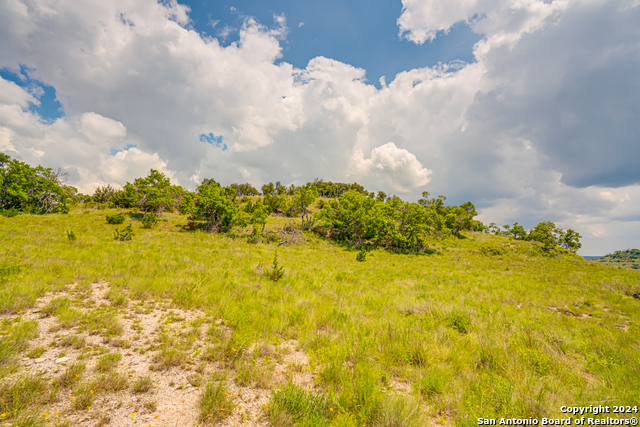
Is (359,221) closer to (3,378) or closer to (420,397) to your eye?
(420,397)

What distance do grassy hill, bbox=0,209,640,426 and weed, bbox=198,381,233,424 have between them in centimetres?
2

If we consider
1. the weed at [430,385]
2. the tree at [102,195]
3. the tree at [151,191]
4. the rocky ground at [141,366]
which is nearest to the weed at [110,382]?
the rocky ground at [141,366]

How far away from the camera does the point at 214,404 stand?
11.6 feet

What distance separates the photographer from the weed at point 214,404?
3372 millimetres

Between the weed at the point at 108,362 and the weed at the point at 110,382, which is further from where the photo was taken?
the weed at the point at 108,362

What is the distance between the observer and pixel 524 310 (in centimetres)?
1052

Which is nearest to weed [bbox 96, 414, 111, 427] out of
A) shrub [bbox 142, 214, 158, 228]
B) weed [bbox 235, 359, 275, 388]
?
weed [bbox 235, 359, 275, 388]

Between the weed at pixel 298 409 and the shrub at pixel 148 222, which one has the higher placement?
the shrub at pixel 148 222

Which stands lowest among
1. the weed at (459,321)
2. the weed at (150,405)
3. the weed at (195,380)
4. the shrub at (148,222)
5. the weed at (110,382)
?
the weed at (150,405)

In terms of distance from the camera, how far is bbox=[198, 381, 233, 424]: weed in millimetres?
3372

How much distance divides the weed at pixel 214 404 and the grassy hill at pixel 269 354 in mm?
21

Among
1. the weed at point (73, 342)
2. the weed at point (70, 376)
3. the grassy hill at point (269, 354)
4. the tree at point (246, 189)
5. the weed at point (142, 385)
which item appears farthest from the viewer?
the tree at point (246, 189)

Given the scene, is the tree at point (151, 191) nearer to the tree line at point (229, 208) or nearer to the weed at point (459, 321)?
the tree line at point (229, 208)

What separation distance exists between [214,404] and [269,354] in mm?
1769
